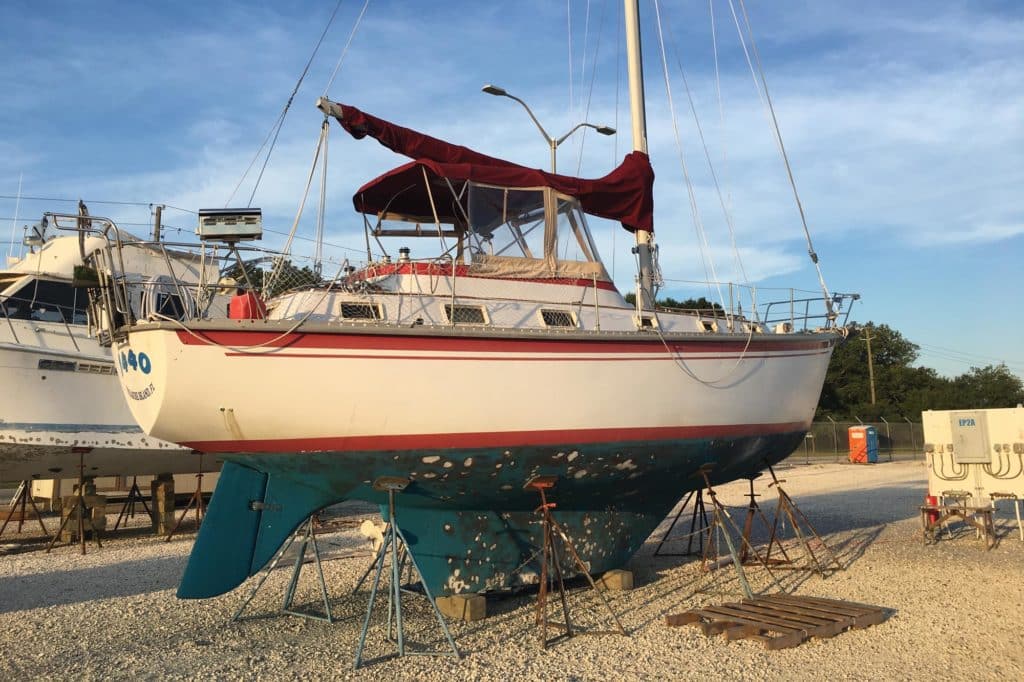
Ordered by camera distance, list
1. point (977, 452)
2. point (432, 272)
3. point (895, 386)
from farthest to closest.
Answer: point (895, 386)
point (977, 452)
point (432, 272)

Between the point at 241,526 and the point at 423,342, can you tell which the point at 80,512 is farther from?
the point at 423,342

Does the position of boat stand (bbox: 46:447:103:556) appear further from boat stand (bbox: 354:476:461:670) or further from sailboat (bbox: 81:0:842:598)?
boat stand (bbox: 354:476:461:670)

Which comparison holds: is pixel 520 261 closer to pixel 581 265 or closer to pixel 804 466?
pixel 581 265

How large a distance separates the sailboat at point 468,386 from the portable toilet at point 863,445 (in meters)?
25.8

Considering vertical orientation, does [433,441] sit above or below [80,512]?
above

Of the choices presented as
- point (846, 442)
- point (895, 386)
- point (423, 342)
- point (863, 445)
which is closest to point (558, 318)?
point (423, 342)

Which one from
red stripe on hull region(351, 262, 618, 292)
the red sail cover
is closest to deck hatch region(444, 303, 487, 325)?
red stripe on hull region(351, 262, 618, 292)

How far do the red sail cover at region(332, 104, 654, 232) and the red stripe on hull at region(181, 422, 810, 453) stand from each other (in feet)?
9.71

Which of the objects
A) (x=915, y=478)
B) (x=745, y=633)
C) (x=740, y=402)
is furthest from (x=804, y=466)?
(x=745, y=633)

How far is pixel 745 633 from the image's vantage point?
7375mm

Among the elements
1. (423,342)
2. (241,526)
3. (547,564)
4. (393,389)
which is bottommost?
(547,564)

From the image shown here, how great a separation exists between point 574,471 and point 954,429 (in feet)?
27.9

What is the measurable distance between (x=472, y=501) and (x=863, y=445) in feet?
97.3

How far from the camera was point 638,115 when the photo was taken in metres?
11.6
